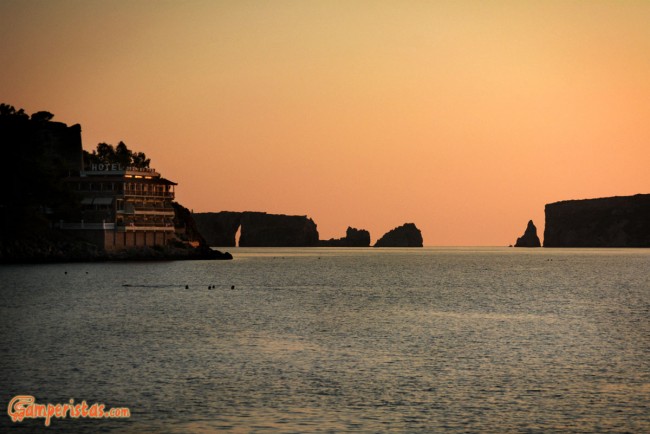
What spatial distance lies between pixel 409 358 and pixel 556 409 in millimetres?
15406

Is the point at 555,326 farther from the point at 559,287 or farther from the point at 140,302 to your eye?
the point at 559,287

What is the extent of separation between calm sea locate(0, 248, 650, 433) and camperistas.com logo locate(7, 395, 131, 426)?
1.45 feet

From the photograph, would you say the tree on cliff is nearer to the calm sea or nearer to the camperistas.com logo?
the calm sea

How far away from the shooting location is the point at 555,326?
71188 mm

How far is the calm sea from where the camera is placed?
33.3 meters

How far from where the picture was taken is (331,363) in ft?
157

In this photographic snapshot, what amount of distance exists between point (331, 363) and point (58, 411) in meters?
17.4

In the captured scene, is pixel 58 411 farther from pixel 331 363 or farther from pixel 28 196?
pixel 28 196

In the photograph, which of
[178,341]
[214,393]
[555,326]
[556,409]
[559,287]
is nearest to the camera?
[556,409]

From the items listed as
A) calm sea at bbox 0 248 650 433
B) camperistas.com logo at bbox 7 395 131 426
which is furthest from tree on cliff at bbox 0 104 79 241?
camperistas.com logo at bbox 7 395 131 426

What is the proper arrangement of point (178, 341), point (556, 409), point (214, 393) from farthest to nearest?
point (178, 341), point (214, 393), point (556, 409)

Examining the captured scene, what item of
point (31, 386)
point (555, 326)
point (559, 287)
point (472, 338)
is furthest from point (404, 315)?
point (559, 287)

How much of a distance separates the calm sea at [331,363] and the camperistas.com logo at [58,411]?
1.45 feet

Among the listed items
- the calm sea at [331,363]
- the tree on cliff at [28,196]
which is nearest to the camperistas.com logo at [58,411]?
the calm sea at [331,363]
